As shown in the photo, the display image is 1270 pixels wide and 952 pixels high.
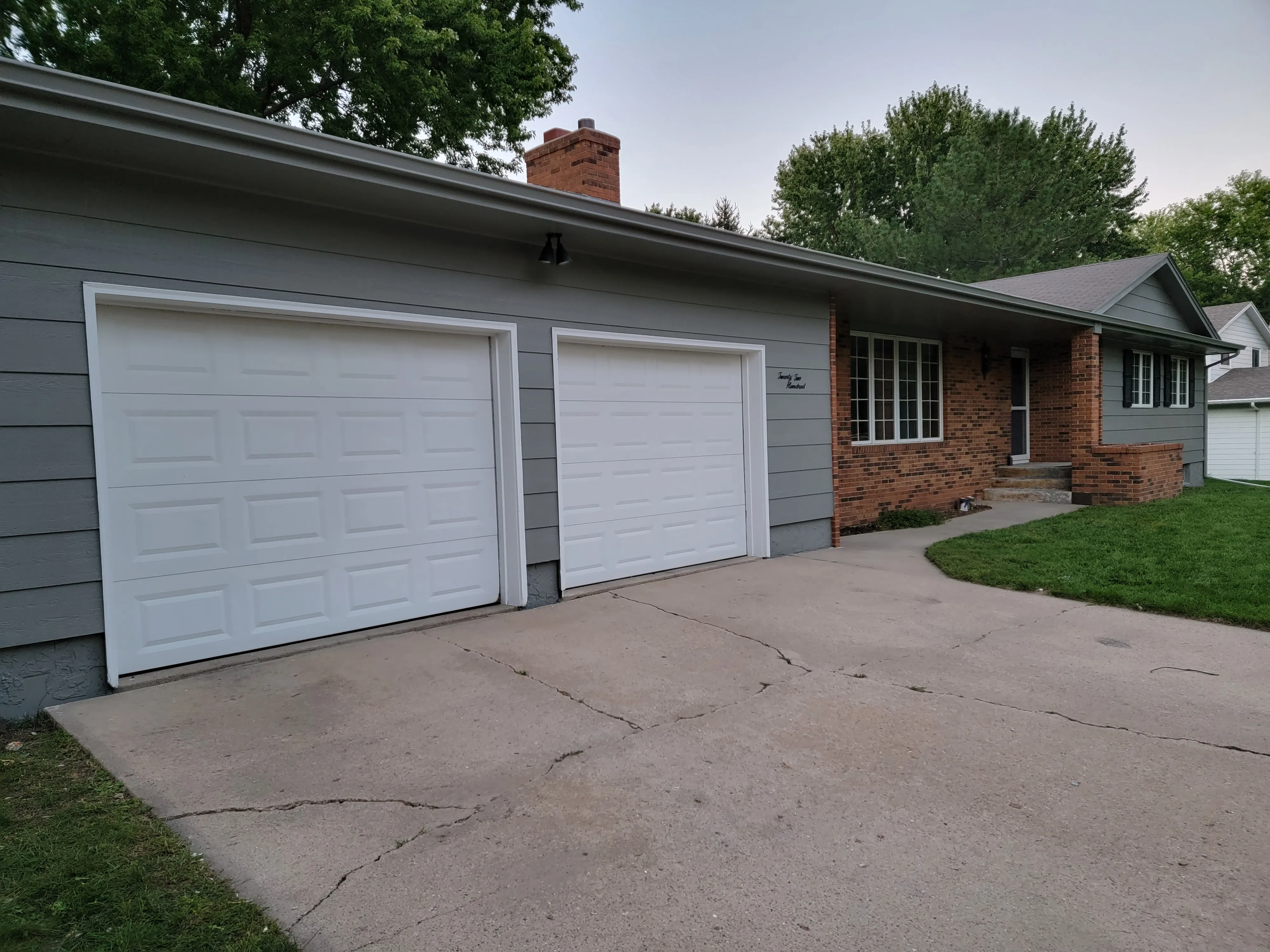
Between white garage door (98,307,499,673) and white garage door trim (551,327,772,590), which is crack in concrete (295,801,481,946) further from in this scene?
white garage door trim (551,327,772,590)

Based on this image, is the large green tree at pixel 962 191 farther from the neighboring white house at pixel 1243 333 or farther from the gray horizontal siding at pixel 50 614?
the gray horizontal siding at pixel 50 614

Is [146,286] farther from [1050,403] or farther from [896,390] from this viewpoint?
[1050,403]

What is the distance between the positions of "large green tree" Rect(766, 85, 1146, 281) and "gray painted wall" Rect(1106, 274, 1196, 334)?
9.61 metres

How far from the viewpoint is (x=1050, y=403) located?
1387cm

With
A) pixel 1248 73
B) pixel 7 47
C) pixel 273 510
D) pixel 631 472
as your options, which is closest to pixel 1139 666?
pixel 631 472

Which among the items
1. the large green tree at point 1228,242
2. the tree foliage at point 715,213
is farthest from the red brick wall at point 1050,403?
the large green tree at point 1228,242

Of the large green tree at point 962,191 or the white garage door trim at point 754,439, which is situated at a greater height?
the large green tree at point 962,191

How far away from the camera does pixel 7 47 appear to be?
42.5 ft

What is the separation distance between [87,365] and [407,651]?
2.43 m

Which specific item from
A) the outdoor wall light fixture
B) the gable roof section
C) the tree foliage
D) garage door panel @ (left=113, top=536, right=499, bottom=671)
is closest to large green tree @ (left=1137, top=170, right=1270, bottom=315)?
the tree foliage

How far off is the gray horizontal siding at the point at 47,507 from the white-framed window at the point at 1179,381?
1853cm

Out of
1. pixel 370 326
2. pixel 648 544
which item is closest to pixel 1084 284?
pixel 648 544

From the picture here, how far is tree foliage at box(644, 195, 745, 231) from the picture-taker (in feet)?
105

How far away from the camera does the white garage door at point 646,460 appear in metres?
6.51
